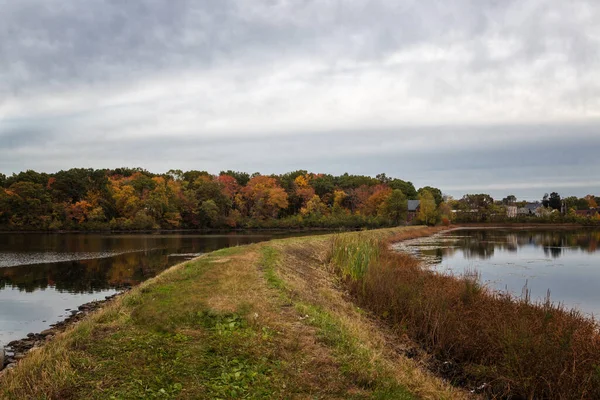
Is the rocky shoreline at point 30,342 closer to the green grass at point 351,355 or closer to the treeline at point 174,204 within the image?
the green grass at point 351,355

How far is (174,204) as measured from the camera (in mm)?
84188

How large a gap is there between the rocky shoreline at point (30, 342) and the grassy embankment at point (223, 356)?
1.99m

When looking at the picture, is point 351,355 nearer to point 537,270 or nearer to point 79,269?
point 537,270

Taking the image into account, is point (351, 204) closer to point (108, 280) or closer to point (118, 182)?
point (118, 182)

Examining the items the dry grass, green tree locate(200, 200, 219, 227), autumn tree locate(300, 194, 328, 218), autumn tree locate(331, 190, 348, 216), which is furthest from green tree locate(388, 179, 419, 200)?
the dry grass

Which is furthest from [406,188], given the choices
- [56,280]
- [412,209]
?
[56,280]

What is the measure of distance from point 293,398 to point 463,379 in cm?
435

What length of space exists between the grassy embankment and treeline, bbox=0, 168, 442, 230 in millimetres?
70358

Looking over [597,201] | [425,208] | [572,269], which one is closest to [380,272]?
[572,269]

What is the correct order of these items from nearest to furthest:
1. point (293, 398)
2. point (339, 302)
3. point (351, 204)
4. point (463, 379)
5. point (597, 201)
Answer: point (293, 398) < point (463, 379) < point (339, 302) < point (351, 204) < point (597, 201)

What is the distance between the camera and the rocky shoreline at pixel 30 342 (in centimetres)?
990

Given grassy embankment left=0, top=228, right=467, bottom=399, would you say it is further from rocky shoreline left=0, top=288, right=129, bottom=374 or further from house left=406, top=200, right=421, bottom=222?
house left=406, top=200, right=421, bottom=222

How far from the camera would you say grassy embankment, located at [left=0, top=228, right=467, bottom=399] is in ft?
19.7

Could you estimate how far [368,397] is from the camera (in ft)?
19.8
